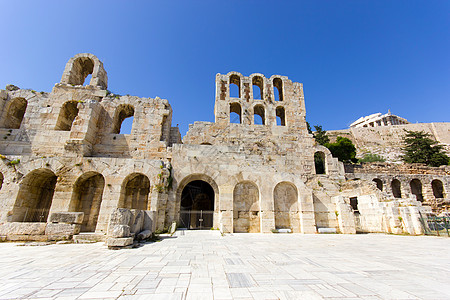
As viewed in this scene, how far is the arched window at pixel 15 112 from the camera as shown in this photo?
1549 centimetres

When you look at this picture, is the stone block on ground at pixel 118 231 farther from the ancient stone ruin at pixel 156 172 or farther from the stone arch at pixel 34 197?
the stone arch at pixel 34 197

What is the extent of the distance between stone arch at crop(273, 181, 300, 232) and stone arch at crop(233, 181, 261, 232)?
5.09 ft

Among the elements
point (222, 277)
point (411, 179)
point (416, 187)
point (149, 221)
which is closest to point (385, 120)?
point (416, 187)

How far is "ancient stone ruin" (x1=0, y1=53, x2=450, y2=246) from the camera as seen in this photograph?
37.5ft

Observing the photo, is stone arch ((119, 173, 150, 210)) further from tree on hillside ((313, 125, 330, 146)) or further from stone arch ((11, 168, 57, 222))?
tree on hillside ((313, 125, 330, 146))

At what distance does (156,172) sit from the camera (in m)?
12.2

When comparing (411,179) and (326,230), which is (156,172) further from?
(411,179)

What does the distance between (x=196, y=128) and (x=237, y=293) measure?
49.7 feet

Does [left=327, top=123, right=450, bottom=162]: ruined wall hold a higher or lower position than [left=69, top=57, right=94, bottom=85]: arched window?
higher

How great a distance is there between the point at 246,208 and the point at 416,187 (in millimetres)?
26177

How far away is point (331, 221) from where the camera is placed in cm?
1428

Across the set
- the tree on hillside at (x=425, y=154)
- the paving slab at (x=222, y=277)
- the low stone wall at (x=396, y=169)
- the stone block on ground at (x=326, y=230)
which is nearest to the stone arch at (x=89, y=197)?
the paving slab at (x=222, y=277)

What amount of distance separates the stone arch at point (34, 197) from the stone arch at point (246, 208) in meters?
11.8

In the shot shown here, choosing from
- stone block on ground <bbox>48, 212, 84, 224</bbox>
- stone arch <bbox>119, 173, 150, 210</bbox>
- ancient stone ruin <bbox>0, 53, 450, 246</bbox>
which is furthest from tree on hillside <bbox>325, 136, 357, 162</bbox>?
stone block on ground <bbox>48, 212, 84, 224</bbox>
